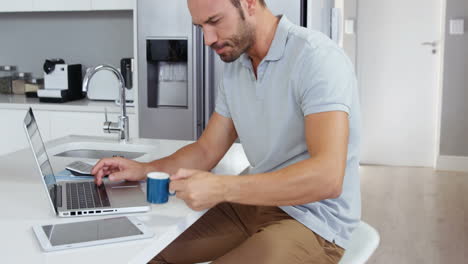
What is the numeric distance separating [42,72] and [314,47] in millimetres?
3581

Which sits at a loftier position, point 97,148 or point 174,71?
point 174,71

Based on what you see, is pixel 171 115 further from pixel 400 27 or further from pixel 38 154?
pixel 400 27

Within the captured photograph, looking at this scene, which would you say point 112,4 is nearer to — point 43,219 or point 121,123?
point 121,123

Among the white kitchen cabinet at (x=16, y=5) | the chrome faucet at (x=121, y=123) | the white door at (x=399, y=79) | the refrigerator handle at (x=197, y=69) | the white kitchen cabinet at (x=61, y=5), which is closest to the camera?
the chrome faucet at (x=121, y=123)

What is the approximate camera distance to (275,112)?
68.8 inches

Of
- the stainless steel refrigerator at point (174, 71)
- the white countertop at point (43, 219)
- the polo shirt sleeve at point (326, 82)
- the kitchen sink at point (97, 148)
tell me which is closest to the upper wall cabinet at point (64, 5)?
the stainless steel refrigerator at point (174, 71)

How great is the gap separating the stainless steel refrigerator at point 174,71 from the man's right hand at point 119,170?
1942mm

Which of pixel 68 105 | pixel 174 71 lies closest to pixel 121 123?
pixel 174 71

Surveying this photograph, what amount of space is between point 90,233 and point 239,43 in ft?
2.35

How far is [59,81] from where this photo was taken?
4.30 metres

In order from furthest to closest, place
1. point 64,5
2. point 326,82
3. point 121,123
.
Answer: point 64,5, point 121,123, point 326,82

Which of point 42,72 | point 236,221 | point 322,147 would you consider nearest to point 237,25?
point 322,147

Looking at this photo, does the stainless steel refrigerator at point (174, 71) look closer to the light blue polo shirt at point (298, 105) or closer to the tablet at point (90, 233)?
the light blue polo shirt at point (298, 105)

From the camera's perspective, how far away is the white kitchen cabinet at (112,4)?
407 cm
